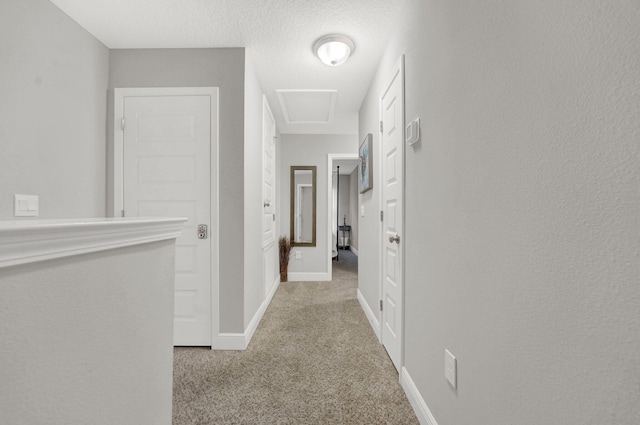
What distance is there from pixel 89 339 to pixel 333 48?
232cm

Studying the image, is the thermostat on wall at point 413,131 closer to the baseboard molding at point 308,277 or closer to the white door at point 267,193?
the white door at point 267,193

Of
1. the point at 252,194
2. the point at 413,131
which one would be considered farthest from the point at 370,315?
the point at 413,131

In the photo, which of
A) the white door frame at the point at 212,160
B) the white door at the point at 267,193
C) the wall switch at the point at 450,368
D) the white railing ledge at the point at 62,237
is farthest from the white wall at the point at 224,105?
the wall switch at the point at 450,368

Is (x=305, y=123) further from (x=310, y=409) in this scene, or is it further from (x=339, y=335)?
(x=310, y=409)

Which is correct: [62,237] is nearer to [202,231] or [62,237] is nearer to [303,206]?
[202,231]

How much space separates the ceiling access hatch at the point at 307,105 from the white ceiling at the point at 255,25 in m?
0.52

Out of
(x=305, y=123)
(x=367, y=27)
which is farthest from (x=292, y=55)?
(x=305, y=123)

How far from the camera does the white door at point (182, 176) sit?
2.44 meters

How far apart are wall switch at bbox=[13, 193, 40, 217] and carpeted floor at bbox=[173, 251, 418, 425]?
1.31 meters

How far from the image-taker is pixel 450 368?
4.10 ft

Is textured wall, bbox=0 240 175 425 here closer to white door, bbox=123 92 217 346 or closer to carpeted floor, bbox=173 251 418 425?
carpeted floor, bbox=173 251 418 425

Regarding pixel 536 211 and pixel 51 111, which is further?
pixel 51 111

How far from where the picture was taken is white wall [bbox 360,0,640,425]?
1.87ft

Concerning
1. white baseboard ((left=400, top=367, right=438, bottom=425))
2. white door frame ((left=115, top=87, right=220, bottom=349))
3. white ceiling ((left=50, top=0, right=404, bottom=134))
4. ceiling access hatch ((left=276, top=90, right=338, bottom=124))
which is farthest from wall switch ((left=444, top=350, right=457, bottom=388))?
ceiling access hatch ((left=276, top=90, right=338, bottom=124))
